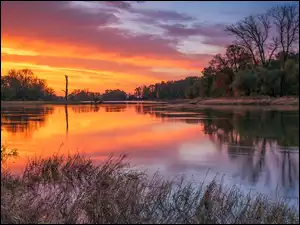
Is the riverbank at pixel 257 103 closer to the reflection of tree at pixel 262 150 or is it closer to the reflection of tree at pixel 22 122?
the reflection of tree at pixel 262 150

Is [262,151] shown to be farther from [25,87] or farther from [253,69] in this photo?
[25,87]

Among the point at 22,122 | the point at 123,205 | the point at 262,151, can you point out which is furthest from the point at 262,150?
the point at 22,122

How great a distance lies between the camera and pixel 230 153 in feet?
52.6

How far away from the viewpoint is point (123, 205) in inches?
275

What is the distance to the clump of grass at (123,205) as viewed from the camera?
6430mm

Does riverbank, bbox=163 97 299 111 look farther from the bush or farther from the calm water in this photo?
the calm water

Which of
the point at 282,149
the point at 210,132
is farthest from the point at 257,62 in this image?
the point at 282,149

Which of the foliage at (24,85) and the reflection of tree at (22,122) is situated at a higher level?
the foliage at (24,85)

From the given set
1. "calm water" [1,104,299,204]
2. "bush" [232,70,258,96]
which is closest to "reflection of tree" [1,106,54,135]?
"calm water" [1,104,299,204]

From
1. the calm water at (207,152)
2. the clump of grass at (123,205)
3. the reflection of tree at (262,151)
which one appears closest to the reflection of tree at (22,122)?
the calm water at (207,152)

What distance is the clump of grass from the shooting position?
253 inches

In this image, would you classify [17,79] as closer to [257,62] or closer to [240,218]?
[257,62]

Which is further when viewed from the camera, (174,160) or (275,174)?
(174,160)

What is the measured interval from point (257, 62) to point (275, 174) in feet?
197
